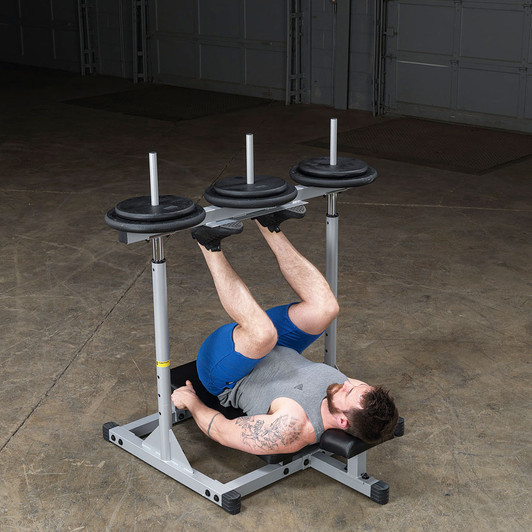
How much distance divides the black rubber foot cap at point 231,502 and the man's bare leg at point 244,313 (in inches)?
21.1

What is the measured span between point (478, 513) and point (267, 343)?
1.04m

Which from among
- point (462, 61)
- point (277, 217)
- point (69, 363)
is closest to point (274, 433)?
point (277, 217)

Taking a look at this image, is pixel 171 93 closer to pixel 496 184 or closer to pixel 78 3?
pixel 78 3

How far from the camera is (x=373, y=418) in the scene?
3213mm

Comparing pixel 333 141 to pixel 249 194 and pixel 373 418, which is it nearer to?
pixel 249 194

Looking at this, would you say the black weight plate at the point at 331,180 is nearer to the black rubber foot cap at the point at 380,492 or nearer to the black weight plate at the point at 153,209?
the black weight plate at the point at 153,209

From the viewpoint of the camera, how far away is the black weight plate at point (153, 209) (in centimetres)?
309

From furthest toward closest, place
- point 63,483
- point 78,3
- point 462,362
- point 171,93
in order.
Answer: point 78,3 < point 171,93 < point 462,362 < point 63,483

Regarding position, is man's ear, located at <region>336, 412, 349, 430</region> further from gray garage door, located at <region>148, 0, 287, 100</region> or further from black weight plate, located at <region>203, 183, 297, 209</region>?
gray garage door, located at <region>148, 0, 287, 100</region>

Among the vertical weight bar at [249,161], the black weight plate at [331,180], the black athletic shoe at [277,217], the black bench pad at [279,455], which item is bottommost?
the black bench pad at [279,455]

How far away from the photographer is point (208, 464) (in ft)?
12.3

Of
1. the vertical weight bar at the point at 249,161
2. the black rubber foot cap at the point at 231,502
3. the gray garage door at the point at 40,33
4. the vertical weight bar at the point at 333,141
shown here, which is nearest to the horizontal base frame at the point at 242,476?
the black rubber foot cap at the point at 231,502

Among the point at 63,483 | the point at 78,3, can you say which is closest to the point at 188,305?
the point at 63,483

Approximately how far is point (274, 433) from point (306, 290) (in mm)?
691
